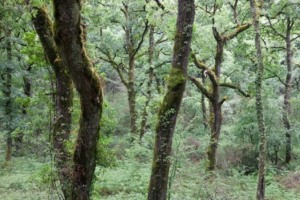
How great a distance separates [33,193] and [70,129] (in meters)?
4.84

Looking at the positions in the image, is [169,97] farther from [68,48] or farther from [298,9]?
[298,9]

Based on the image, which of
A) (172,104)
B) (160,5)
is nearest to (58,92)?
(172,104)

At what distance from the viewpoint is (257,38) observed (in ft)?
32.6

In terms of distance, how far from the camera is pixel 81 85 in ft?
20.0

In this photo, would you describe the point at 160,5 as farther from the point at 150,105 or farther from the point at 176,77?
the point at 176,77

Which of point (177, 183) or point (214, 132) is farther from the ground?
point (214, 132)

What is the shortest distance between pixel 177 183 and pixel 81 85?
7.39 metres

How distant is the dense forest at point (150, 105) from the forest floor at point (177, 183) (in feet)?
0.21

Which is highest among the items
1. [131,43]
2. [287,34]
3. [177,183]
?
[287,34]

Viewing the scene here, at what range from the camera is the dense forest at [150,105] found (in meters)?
6.53

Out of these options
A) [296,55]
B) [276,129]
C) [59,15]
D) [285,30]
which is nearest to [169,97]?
[59,15]

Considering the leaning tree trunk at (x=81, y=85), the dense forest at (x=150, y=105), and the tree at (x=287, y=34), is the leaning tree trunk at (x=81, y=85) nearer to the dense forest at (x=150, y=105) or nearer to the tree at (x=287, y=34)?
the dense forest at (x=150, y=105)

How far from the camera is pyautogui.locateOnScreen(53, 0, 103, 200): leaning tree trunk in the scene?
5.49m

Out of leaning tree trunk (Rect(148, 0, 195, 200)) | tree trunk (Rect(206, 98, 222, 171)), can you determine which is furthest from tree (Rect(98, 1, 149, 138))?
leaning tree trunk (Rect(148, 0, 195, 200))
